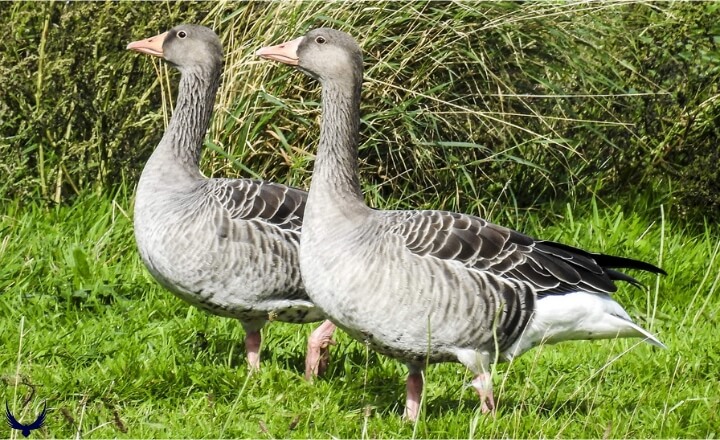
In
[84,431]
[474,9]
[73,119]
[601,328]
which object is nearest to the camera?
[84,431]

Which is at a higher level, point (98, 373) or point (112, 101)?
point (112, 101)

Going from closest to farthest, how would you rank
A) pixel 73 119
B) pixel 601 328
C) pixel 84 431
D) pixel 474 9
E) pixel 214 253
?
1. pixel 84 431
2. pixel 601 328
3. pixel 214 253
4. pixel 474 9
5. pixel 73 119

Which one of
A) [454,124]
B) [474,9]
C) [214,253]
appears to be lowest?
→ [214,253]

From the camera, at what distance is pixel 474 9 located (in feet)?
24.7

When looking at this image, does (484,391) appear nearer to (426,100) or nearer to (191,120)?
(191,120)

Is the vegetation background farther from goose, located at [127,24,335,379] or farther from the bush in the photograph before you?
goose, located at [127,24,335,379]

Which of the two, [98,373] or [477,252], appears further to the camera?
[98,373]

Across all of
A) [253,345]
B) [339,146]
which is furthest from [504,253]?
[253,345]

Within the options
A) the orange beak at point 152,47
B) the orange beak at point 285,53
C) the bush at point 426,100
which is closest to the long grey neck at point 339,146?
the orange beak at point 285,53

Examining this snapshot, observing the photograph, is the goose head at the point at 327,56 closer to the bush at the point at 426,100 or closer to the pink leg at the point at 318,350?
the pink leg at the point at 318,350

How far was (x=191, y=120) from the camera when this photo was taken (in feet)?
20.6

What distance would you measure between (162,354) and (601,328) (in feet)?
7.40

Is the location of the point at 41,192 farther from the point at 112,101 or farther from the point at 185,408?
the point at 185,408

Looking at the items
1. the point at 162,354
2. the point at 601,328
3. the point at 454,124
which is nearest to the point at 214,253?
the point at 162,354
